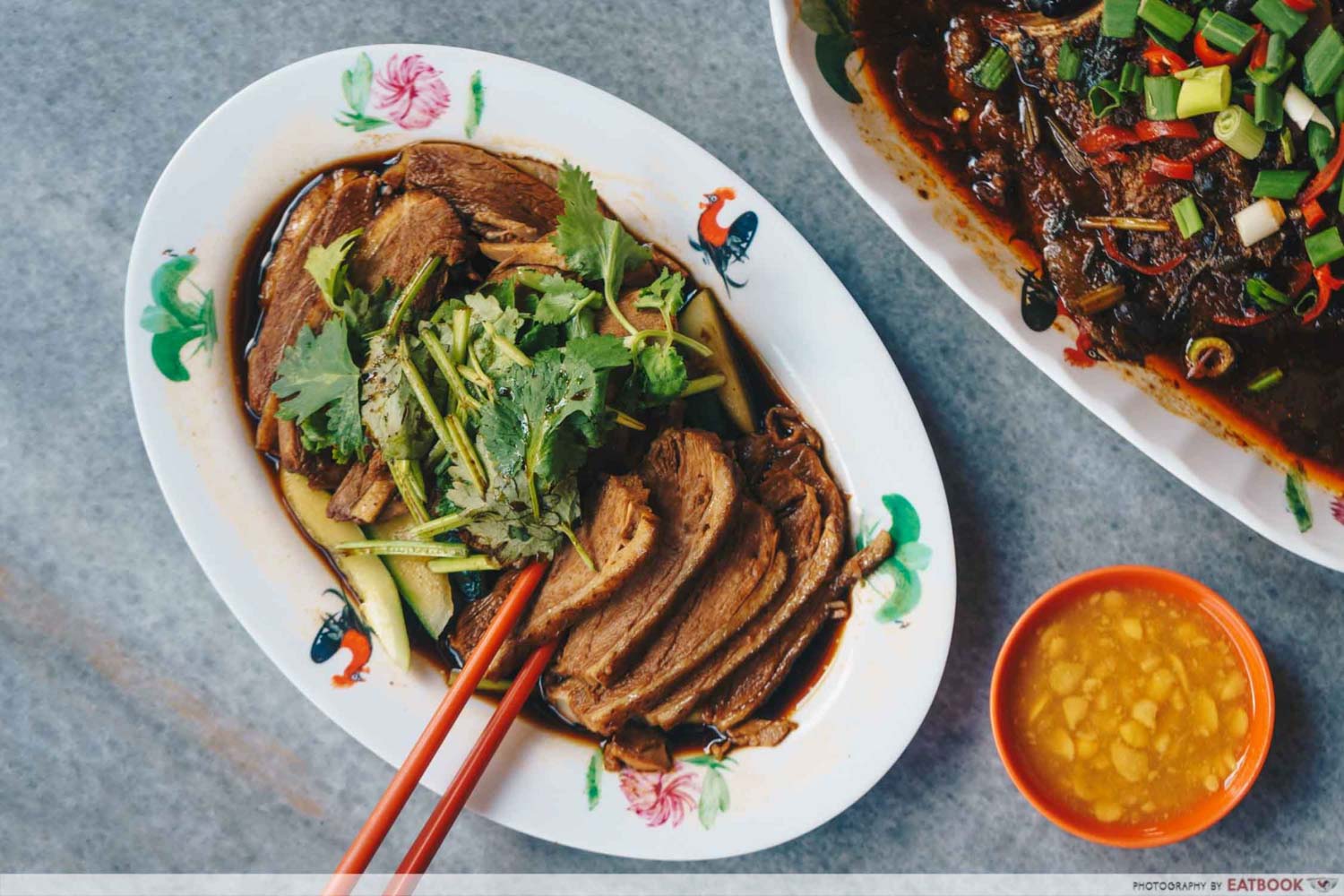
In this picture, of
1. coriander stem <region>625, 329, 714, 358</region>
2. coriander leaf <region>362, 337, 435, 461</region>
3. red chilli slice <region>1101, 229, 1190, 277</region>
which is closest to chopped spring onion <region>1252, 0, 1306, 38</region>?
red chilli slice <region>1101, 229, 1190, 277</region>

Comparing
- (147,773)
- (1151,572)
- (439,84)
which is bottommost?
(147,773)

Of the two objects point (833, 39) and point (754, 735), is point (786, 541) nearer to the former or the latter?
point (754, 735)

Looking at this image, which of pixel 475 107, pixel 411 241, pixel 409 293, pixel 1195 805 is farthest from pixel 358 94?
pixel 1195 805

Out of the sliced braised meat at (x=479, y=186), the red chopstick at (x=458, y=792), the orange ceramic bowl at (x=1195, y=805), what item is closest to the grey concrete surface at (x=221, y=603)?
the orange ceramic bowl at (x=1195, y=805)

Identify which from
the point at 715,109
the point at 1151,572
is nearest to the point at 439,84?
the point at 715,109

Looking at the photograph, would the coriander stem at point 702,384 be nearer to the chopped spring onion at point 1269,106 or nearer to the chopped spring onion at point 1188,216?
the chopped spring onion at point 1188,216

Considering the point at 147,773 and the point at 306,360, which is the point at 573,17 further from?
the point at 147,773
